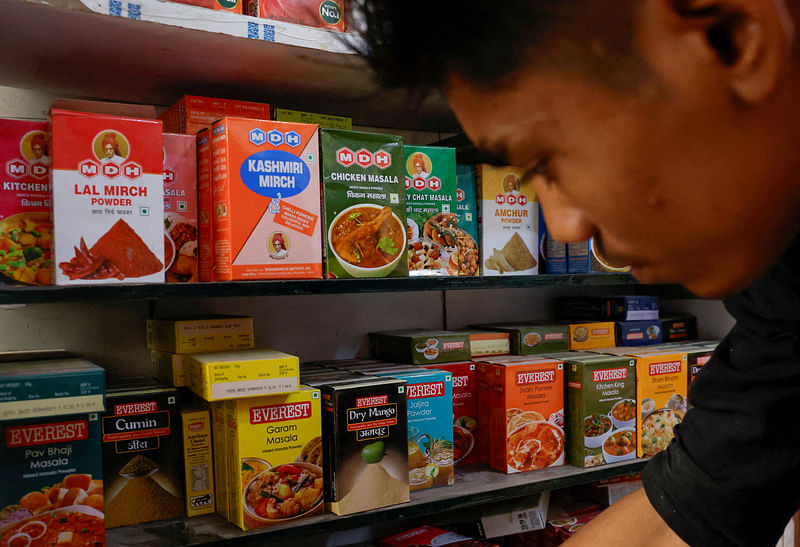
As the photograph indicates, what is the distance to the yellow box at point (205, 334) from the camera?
4.60 ft

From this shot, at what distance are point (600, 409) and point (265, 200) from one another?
102 centimetres

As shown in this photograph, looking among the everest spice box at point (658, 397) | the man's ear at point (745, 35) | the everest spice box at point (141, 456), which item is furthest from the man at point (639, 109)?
the everest spice box at point (658, 397)

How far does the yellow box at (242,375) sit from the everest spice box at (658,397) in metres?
0.97

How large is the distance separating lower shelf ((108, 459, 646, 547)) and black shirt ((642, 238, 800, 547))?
0.73 metres

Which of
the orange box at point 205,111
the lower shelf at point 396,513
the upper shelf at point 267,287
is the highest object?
the orange box at point 205,111

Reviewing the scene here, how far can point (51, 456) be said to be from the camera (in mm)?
1120

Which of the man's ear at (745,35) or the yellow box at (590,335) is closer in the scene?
the man's ear at (745,35)

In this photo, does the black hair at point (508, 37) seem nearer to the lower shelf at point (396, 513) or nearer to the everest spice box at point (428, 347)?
the lower shelf at point (396, 513)

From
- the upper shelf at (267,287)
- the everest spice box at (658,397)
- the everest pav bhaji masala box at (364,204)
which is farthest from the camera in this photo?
the everest spice box at (658,397)

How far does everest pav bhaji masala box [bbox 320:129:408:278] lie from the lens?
133 cm

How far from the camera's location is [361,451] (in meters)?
1.36

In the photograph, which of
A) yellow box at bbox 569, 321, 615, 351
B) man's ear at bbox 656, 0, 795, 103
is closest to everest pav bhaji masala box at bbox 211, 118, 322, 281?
yellow box at bbox 569, 321, 615, 351

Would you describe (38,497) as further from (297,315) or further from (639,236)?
(639,236)

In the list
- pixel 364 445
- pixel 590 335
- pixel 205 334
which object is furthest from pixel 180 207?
pixel 590 335
